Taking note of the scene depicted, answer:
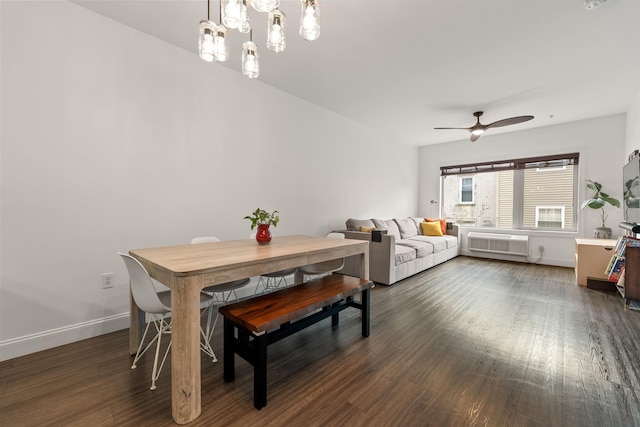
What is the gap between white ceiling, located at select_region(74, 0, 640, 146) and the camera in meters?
2.08

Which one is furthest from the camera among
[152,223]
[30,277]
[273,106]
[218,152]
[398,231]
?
[398,231]

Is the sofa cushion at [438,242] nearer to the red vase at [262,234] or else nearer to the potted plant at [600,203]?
the potted plant at [600,203]

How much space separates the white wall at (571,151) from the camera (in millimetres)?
4367

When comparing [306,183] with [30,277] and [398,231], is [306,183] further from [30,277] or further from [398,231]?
[30,277]

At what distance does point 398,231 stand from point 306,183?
226 cm

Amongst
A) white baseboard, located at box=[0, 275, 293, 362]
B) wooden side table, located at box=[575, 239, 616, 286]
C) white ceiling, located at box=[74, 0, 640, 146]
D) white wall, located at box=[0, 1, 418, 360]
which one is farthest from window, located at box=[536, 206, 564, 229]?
white baseboard, located at box=[0, 275, 293, 362]

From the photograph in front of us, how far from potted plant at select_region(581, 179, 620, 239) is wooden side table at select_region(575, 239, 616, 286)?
1.92 ft

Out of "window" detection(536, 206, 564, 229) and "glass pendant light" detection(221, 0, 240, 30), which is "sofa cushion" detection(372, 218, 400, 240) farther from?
"glass pendant light" detection(221, 0, 240, 30)

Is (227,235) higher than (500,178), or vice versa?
(500,178)

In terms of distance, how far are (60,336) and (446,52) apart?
4.25m

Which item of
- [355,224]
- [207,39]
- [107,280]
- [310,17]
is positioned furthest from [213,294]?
[355,224]

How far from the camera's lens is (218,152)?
116 inches

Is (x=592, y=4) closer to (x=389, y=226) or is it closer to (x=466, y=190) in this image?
(x=389, y=226)

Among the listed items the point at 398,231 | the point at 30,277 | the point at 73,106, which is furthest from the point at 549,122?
the point at 30,277
